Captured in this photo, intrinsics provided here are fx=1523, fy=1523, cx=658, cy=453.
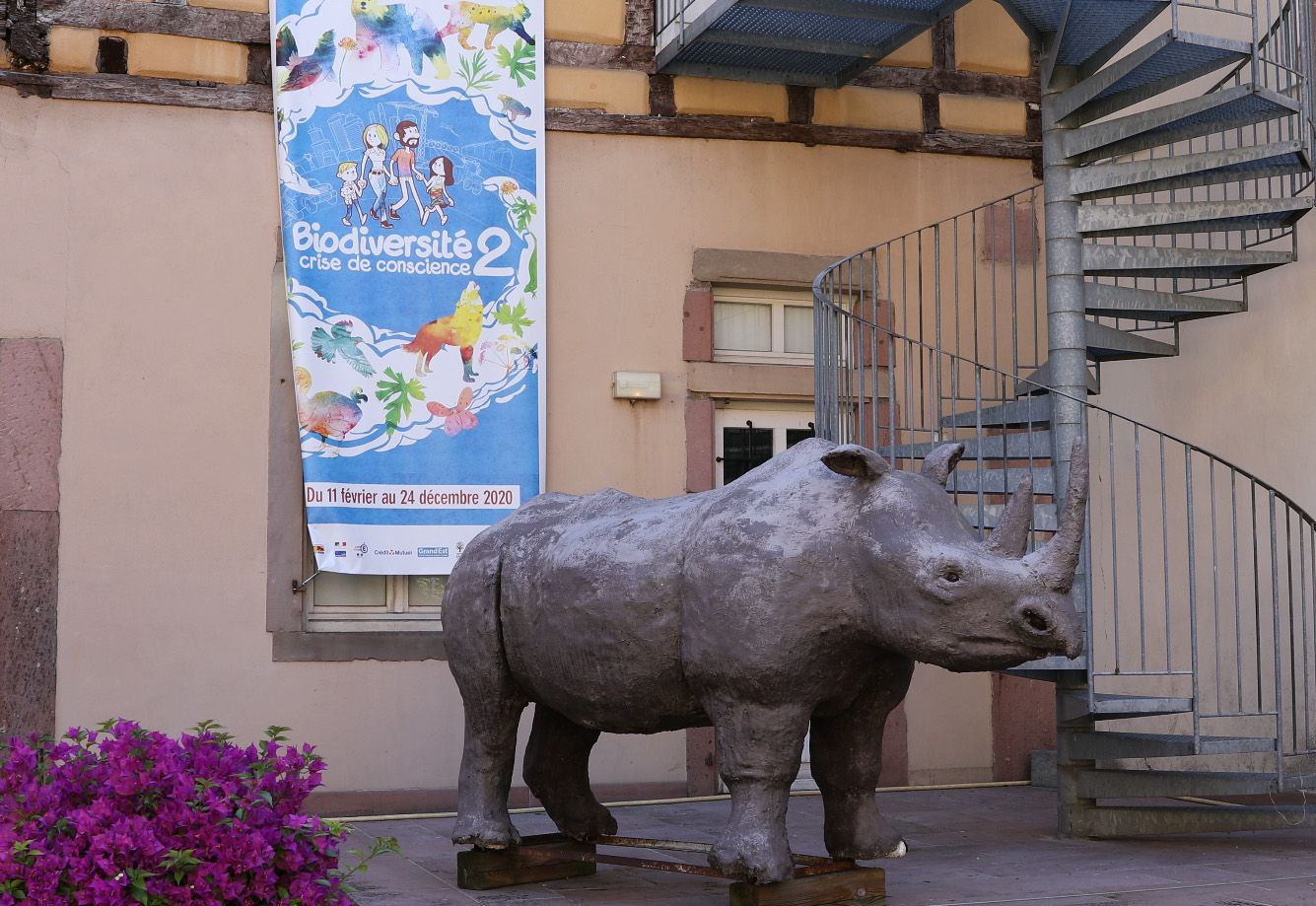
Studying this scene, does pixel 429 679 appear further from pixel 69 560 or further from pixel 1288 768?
pixel 1288 768

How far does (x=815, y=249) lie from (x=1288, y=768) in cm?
349

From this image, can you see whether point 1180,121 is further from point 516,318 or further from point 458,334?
point 458,334

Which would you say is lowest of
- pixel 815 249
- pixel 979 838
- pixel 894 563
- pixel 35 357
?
pixel 979 838

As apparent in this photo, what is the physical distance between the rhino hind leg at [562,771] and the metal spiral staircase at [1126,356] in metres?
1.77

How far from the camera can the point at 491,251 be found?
761 cm

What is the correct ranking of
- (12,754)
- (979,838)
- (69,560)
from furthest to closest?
1. (69,560)
2. (979,838)
3. (12,754)

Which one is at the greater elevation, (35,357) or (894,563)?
(35,357)

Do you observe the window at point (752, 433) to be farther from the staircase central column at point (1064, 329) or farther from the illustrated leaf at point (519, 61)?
the illustrated leaf at point (519, 61)

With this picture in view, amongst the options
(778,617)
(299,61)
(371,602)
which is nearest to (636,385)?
(371,602)

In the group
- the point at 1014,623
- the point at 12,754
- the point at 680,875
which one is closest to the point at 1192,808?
the point at 680,875

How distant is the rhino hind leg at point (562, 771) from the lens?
533cm

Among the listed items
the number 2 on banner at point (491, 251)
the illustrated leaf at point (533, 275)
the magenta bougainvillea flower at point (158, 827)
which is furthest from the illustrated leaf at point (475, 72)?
the magenta bougainvillea flower at point (158, 827)

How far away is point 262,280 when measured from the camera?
291 inches

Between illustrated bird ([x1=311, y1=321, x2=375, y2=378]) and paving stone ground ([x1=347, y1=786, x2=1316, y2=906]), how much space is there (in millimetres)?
2160
